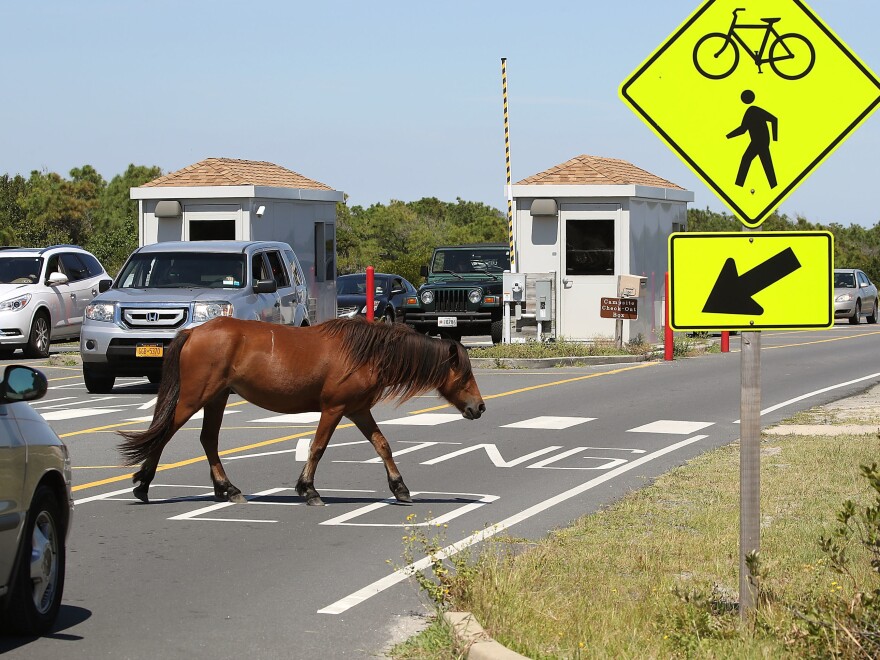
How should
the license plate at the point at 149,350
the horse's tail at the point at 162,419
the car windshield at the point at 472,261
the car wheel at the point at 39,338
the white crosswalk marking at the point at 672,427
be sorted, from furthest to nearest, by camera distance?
the car windshield at the point at 472,261, the car wheel at the point at 39,338, the license plate at the point at 149,350, the white crosswalk marking at the point at 672,427, the horse's tail at the point at 162,419

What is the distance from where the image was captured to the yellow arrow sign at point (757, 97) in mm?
6867

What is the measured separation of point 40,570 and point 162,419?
4.41m

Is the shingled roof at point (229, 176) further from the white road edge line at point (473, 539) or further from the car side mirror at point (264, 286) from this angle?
the white road edge line at point (473, 539)

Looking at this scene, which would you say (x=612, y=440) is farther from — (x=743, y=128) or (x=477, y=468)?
(x=743, y=128)

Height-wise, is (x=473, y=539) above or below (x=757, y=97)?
below

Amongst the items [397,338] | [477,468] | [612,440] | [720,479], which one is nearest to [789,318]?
[397,338]

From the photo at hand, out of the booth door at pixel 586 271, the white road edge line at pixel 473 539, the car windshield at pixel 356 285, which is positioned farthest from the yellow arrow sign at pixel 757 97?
the car windshield at pixel 356 285

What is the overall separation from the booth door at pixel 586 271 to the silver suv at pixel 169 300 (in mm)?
9650

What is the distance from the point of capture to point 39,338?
28547 millimetres

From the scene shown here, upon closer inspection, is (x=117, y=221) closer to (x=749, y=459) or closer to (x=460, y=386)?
(x=460, y=386)

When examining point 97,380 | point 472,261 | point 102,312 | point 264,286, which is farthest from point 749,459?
point 472,261

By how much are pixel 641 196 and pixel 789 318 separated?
82.4 ft

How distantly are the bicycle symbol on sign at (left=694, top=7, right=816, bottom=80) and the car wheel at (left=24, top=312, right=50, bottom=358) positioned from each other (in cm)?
2296

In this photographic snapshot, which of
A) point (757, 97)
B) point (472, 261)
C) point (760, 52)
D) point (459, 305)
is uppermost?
point (760, 52)
